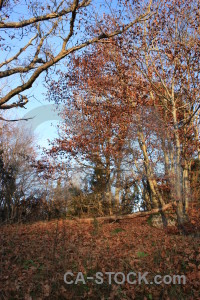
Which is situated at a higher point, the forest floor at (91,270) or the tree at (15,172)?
the tree at (15,172)

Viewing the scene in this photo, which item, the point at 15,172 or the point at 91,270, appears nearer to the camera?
the point at 91,270

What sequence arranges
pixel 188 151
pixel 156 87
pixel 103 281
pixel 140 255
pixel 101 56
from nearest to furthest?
1. pixel 103 281
2. pixel 140 255
3. pixel 156 87
4. pixel 188 151
5. pixel 101 56

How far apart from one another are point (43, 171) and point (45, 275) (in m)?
9.64

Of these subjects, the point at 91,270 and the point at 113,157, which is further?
the point at 113,157

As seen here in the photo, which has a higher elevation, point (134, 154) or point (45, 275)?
point (134, 154)

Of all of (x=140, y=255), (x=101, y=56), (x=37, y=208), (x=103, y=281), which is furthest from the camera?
(x=101, y=56)

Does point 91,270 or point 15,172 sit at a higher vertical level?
point 15,172

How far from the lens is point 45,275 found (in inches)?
160

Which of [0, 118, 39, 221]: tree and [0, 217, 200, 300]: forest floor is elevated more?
[0, 118, 39, 221]: tree

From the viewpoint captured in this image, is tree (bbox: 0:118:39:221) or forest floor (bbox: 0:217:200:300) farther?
tree (bbox: 0:118:39:221)

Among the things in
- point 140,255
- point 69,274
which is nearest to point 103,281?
point 69,274

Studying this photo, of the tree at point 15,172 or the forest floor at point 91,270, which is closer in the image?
the forest floor at point 91,270

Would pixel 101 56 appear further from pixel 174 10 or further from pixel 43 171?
pixel 43 171

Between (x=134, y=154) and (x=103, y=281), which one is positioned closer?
(x=103, y=281)
